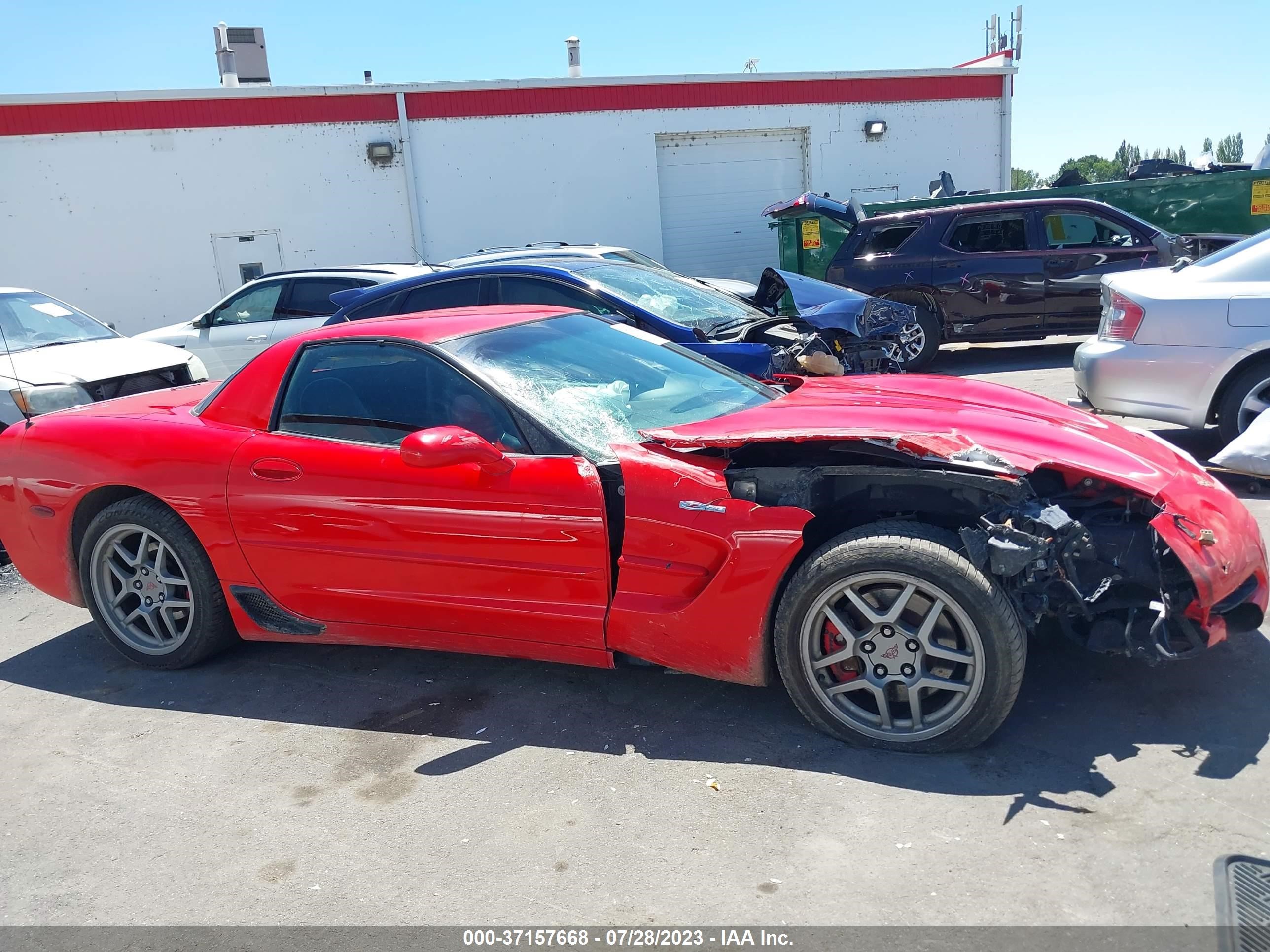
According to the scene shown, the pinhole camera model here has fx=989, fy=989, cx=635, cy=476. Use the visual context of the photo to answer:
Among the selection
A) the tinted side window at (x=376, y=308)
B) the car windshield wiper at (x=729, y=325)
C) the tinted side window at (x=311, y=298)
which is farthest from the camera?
the tinted side window at (x=311, y=298)

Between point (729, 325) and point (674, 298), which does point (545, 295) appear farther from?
point (729, 325)

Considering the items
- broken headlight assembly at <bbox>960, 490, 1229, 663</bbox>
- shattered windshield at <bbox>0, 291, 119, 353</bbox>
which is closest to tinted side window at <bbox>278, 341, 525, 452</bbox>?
broken headlight assembly at <bbox>960, 490, 1229, 663</bbox>

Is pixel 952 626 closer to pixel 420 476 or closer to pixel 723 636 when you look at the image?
pixel 723 636

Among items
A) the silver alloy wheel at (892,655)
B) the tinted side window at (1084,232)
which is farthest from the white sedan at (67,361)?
the tinted side window at (1084,232)

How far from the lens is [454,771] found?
3354mm

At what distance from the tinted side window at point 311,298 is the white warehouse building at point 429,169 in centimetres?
706

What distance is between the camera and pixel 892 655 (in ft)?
10.3

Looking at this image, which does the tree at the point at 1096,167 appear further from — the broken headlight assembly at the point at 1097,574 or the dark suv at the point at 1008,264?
the broken headlight assembly at the point at 1097,574

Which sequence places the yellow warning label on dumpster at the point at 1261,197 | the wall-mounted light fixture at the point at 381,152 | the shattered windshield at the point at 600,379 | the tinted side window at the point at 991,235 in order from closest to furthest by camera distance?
the shattered windshield at the point at 600,379
the tinted side window at the point at 991,235
the yellow warning label on dumpster at the point at 1261,197
the wall-mounted light fixture at the point at 381,152

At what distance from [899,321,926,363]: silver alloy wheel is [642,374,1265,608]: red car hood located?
19.4 feet

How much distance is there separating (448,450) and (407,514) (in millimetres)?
448

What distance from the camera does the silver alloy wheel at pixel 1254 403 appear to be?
5.74m

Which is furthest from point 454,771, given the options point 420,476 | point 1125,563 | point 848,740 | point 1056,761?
point 1125,563

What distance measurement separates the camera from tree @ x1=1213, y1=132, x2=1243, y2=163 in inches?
1722
